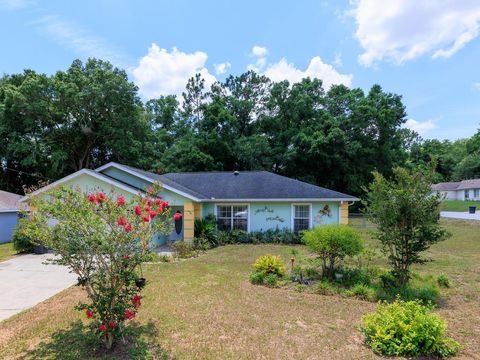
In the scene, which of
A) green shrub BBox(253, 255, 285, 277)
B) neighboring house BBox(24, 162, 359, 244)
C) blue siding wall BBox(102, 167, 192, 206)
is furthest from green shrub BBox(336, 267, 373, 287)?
blue siding wall BBox(102, 167, 192, 206)

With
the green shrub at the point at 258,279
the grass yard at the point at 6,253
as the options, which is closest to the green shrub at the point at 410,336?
the green shrub at the point at 258,279

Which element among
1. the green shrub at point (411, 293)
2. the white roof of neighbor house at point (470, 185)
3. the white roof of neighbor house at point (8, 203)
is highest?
the white roof of neighbor house at point (470, 185)

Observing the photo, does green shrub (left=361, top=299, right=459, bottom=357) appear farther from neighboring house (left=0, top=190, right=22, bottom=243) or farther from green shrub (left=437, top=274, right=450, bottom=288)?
neighboring house (left=0, top=190, right=22, bottom=243)

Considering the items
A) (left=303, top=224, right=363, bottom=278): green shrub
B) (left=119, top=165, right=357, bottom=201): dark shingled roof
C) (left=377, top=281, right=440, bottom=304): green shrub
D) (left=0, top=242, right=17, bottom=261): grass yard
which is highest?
(left=119, top=165, right=357, bottom=201): dark shingled roof

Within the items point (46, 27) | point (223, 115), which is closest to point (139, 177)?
point (46, 27)

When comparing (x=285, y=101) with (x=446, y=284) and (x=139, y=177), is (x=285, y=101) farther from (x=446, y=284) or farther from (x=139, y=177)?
(x=446, y=284)

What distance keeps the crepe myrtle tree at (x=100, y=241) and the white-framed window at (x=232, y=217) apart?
1302 centimetres

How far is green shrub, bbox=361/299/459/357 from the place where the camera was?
468cm

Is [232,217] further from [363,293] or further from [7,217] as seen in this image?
[7,217]

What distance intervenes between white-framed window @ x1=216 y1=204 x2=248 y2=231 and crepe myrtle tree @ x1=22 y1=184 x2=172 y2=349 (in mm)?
13020

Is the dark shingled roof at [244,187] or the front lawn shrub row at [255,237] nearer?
the front lawn shrub row at [255,237]

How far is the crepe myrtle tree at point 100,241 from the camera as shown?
4.35m

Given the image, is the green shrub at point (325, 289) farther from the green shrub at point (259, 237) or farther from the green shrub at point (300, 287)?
the green shrub at point (259, 237)

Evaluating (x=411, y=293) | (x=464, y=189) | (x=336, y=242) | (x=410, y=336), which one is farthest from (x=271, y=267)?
(x=464, y=189)
